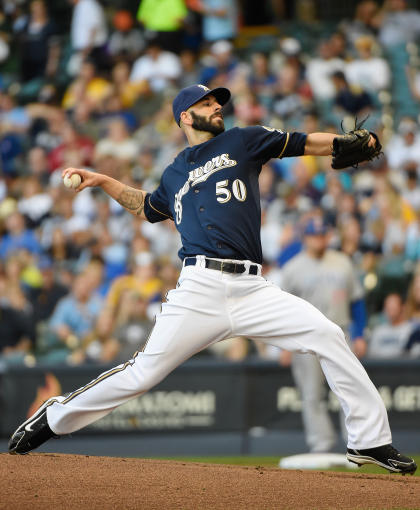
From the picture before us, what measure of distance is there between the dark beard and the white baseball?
764 millimetres

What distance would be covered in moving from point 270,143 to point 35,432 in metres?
2.17

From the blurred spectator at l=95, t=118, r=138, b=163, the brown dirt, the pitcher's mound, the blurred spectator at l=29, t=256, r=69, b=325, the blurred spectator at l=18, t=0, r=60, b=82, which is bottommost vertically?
the pitcher's mound

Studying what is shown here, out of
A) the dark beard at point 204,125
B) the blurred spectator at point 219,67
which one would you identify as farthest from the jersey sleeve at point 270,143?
the blurred spectator at point 219,67

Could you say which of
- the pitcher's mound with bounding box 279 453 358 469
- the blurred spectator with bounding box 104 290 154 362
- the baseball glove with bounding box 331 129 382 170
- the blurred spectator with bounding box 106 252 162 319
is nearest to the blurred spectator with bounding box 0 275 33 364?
the blurred spectator with bounding box 106 252 162 319

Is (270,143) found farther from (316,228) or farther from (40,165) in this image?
(40,165)

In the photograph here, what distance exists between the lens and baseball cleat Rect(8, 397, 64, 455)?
5891 mm

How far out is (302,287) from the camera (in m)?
9.11

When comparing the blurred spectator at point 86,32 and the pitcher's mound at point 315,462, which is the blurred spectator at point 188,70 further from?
the pitcher's mound at point 315,462

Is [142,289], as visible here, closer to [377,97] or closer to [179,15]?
[377,97]

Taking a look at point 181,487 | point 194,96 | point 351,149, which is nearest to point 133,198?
point 194,96

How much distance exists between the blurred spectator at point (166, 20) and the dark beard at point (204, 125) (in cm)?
998

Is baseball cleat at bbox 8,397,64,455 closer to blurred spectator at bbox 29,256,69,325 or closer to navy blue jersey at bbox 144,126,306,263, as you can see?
navy blue jersey at bbox 144,126,306,263

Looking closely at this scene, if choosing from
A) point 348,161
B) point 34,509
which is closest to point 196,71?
point 348,161

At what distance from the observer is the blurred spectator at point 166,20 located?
52.0 feet
